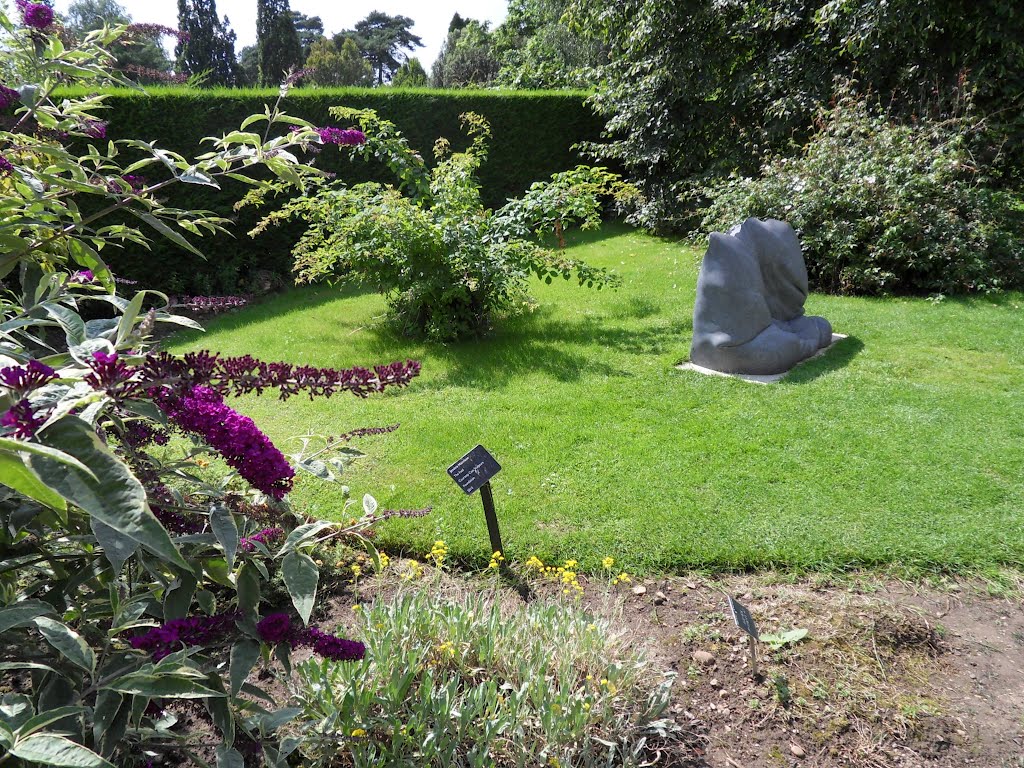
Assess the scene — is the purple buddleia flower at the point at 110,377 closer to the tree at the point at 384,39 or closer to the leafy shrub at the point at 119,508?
the leafy shrub at the point at 119,508

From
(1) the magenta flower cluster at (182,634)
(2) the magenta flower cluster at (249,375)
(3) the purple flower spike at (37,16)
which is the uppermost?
(3) the purple flower spike at (37,16)

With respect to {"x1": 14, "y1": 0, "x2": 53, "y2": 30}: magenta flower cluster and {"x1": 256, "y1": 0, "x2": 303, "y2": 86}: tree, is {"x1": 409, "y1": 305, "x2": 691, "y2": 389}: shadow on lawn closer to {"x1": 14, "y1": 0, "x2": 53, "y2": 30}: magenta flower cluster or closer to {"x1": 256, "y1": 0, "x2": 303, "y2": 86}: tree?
{"x1": 14, "y1": 0, "x2": 53, "y2": 30}: magenta flower cluster

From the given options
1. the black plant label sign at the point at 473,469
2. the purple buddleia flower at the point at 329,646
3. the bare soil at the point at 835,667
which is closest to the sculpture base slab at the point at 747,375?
the bare soil at the point at 835,667

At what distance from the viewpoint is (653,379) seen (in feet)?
17.3

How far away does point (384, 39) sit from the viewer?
59.9 meters

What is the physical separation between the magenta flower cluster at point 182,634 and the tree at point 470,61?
104 feet

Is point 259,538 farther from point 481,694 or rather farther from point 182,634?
point 481,694

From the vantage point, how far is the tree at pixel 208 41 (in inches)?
1096

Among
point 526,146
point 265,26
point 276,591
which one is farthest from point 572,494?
point 265,26

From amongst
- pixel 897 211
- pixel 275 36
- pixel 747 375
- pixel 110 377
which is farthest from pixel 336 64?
pixel 110 377

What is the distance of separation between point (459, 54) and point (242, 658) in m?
36.9

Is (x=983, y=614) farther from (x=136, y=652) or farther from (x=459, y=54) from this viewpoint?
(x=459, y=54)

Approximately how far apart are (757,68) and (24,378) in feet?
38.1

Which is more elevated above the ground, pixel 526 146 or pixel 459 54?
pixel 459 54
